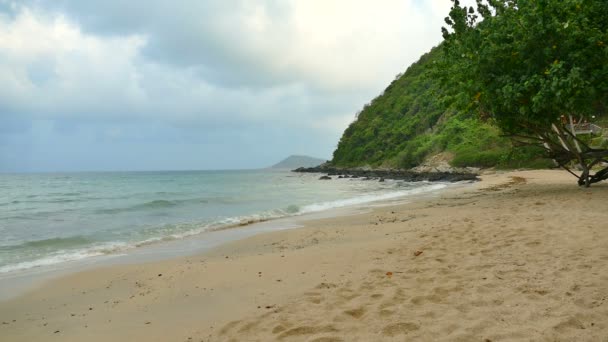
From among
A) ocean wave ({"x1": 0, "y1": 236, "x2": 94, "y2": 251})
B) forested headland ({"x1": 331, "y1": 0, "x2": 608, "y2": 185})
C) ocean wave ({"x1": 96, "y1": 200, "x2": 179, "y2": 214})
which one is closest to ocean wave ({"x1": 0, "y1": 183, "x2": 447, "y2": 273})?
ocean wave ({"x1": 0, "y1": 236, "x2": 94, "y2": 251})

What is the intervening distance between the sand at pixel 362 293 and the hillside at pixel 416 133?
1133cm

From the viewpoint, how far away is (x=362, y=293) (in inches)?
194

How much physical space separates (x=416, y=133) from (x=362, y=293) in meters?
73.2

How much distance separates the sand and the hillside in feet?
37.2

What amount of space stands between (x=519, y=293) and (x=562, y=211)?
22.7ft

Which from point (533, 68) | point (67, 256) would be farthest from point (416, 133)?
point (67, 256)

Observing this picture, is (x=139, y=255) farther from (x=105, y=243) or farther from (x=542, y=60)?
(x=542, y=60)

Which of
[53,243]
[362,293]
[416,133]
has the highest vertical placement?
[416,133]

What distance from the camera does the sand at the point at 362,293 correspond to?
12.4ft

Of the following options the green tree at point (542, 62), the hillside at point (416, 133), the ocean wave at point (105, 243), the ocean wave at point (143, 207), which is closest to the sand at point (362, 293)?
the ocean wave at point (105, 243)

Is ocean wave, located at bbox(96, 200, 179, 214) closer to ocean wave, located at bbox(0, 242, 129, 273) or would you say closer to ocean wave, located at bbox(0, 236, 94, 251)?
ocean wave, located at bbox(0, 236, 94, 251)

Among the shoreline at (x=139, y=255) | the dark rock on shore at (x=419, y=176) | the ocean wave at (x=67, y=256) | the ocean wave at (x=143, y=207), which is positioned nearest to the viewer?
the shoreline at (x=139, y=255)

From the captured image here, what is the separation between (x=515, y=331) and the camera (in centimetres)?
Answer: 344

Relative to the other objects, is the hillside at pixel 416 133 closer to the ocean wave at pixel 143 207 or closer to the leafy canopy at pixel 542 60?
the leafy canopy at pixel 542 60
